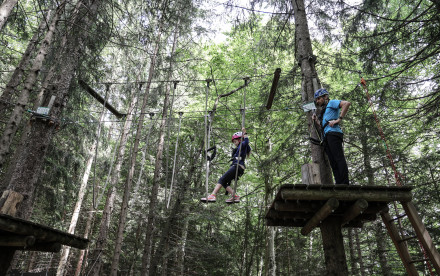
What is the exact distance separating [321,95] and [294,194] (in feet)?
6.04

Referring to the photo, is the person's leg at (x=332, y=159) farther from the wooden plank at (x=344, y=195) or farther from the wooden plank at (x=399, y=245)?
the wooden plank at (x=399, y=245)

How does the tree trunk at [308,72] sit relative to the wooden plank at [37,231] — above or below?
above

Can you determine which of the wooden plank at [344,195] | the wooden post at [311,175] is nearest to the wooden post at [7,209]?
the wooden plank at [344,195]

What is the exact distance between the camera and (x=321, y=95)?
418 cm

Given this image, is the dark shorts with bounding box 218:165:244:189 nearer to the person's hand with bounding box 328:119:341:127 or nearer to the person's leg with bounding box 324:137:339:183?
the person's leg with bounding box 324:137:339:183

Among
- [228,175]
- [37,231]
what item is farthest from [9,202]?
[228,175]

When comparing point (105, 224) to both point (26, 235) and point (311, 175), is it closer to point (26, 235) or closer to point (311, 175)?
point (26, 235)

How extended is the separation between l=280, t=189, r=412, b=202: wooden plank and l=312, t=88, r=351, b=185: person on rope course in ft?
1.37

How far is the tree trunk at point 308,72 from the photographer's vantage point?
4.26 meters

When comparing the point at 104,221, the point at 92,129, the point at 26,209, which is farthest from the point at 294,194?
the point at 92,129

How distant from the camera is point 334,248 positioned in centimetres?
343

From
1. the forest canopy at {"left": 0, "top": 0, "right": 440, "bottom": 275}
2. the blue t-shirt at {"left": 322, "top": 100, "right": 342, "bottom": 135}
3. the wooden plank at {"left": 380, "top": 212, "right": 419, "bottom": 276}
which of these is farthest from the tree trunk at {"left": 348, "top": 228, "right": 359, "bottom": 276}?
the blue t-shirt at {"left": 322, "top": 100, "right": 342, "bottom": 135}

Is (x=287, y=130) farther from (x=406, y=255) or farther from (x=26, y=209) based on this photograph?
(x=26, y=209)

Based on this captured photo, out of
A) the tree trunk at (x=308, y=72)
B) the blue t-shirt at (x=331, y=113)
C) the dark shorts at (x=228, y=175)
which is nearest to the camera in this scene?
the blue t-shirt at (x=331, y=113)
